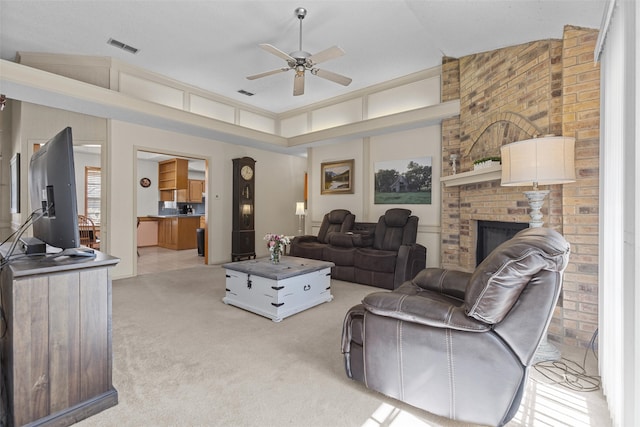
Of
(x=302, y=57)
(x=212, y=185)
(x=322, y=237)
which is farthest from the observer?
(x=212, y=185)

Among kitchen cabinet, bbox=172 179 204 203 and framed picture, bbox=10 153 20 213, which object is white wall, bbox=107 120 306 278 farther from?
kitchen cabinet, bbox=172 179 204 203

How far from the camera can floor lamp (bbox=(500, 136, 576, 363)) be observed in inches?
81.7

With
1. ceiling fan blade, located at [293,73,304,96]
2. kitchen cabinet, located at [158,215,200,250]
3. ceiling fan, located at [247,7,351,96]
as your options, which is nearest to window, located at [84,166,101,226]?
kitchen cabinet, located at [158,215,200,250]

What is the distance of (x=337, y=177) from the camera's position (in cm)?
610

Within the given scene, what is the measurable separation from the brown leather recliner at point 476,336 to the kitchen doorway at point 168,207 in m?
6.18

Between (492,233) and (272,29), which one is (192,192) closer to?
(272,29)

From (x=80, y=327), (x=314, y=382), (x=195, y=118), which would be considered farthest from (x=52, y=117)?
(x=314, y=382)

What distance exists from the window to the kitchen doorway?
0.97 metres

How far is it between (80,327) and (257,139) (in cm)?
484

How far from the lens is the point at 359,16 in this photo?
3.34 meters

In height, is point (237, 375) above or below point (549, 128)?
below

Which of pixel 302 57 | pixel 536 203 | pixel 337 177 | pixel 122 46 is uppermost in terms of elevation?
pixel 122 46

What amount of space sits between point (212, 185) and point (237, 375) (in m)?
4.58

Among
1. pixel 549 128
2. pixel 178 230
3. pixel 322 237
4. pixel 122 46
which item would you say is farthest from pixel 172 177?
pixel 549 128
